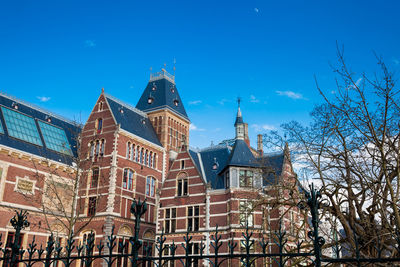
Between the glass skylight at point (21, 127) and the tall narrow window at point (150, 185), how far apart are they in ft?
34.9

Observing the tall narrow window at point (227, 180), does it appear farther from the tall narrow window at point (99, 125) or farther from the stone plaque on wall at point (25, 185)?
the stone plaque on wall at point (25, 185)

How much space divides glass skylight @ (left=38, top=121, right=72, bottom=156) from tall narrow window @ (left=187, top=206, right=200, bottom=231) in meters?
12.5

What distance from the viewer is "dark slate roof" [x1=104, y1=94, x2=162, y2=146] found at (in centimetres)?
3734

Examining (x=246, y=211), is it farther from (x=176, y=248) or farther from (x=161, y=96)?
(x=161, y=96)

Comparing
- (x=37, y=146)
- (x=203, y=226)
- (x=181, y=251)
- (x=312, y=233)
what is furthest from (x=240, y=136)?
(x=312, y=233)

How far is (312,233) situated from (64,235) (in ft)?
107

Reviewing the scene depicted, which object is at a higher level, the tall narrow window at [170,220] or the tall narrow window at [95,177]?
the tall narrow window at [95,177]

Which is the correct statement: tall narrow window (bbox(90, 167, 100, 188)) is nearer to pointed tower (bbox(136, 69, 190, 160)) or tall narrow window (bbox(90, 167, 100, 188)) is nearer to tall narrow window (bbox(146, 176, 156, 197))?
tall narrow window (bbox(146, 176, 156, 197))

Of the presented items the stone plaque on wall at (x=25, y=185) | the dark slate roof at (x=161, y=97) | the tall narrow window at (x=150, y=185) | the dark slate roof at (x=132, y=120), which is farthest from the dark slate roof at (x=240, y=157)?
the stone plaque on wall at (x=25, y=185)

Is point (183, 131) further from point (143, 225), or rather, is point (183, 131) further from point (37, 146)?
point (37, 146)

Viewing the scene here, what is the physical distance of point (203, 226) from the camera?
105 ft

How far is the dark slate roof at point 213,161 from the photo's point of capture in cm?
3441

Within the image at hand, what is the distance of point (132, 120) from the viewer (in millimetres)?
39375

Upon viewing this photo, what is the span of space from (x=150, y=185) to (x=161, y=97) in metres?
12.1
